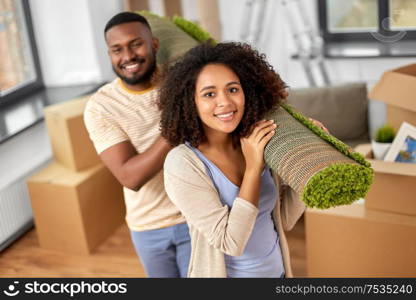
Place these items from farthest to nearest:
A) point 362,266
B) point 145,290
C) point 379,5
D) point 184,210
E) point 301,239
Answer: point 379,5
point 301,239
point 362,266
point 145,290
point 184,210

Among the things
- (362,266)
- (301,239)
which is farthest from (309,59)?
(362,266)

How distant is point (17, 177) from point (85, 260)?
1.97ft

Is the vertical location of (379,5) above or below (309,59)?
above

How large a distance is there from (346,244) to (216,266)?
3.16ft

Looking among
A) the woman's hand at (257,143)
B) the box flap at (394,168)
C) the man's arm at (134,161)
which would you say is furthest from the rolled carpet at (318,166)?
the box flap at (394,168)

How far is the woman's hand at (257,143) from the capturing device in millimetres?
1308

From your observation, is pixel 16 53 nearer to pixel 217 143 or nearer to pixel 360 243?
pixel 360 243

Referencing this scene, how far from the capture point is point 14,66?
3676 mm

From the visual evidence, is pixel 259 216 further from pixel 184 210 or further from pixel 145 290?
pixel 145 290

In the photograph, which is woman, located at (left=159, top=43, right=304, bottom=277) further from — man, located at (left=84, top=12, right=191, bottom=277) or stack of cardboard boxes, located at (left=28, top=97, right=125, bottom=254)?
stack of cardboard boxes, located at (left=28, top=97, right=125, bottom=254)

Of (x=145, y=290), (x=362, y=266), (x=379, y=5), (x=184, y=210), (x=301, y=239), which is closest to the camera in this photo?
(x=184, y=210)

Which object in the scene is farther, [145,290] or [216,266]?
Result: [145,290]

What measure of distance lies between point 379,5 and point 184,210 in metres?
2.74

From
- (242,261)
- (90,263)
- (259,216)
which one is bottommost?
(90,263)
